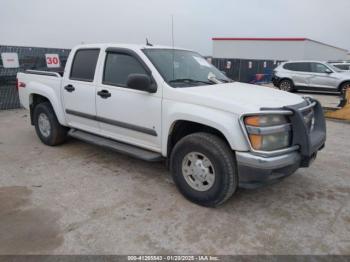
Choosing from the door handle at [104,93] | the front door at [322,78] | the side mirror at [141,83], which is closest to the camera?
the side mirror at [141,83]

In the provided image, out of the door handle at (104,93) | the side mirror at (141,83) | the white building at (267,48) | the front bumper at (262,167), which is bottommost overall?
the front bumper at (262,167)

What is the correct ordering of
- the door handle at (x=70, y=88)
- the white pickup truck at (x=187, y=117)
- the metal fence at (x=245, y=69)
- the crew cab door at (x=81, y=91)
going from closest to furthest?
the white pickup truck at (x=187, y=117) → the crew cab door at (x=81, y=91) → the door handle at (x=70, y=88) → the metal fence at (x=245, y=69)

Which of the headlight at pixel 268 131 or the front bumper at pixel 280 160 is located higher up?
the headlight at pixel 268 131

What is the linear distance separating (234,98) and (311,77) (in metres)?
13.2

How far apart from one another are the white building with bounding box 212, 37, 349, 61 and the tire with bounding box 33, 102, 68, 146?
2953cm

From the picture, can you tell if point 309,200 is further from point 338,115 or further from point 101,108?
point 338,115

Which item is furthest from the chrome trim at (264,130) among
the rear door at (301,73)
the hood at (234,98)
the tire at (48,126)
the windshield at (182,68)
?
the rear door at (301,73)

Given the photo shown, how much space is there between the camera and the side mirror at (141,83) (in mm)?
3686

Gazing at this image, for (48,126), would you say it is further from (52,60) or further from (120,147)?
(52,60)

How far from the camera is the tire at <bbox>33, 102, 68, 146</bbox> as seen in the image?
5.56 meters

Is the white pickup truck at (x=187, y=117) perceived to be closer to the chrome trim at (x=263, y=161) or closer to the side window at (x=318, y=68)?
the chrome trim at (x=263, y=161)

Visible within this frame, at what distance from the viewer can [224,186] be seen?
3.31m

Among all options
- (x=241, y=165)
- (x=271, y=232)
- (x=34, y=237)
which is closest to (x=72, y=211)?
(x=34, y=237)

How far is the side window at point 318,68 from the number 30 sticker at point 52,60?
38.0ft
